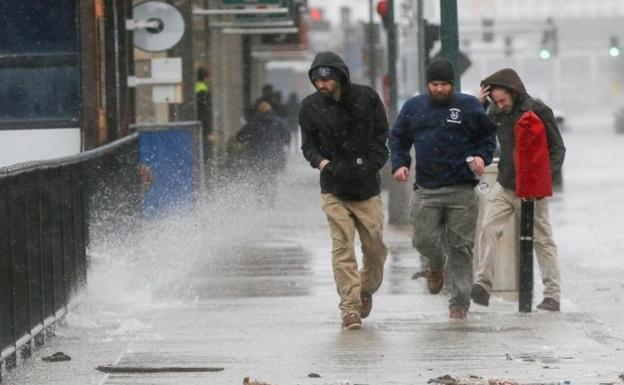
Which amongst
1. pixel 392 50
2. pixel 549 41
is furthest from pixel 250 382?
pixel 549 41

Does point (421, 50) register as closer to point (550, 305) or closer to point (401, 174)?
point (550, 305)

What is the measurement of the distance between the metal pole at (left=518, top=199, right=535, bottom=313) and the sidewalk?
0.13 metres

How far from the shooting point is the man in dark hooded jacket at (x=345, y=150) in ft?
37.3

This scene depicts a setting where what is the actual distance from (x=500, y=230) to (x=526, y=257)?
52cm

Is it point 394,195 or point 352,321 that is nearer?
point 352,321

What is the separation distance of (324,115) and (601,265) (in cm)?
599

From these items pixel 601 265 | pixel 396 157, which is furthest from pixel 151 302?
pixel 601 265

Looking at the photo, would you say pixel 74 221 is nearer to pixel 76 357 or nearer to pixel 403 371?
pixel 76 357

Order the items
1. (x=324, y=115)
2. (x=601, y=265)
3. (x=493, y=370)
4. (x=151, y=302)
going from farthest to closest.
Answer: (x=601, y=265), (x=151, y=302), (x=324, y=115), (x=493, y=370)

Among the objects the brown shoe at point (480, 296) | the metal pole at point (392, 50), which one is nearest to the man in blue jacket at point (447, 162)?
the brown shoe at point (480, 296)

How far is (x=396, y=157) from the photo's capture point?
11.9 m

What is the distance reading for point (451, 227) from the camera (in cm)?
1197

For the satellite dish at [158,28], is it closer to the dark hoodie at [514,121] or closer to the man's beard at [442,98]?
the dark hoodie at [514,121]

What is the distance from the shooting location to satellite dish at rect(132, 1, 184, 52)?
2053cm
